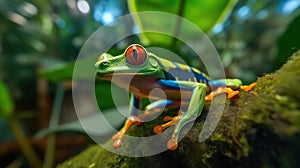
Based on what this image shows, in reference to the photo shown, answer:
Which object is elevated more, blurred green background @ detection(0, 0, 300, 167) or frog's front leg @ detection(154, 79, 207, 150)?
blurred green background @ detection(0, 0, 300, 167)

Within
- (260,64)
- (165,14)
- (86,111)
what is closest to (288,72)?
(165,14)

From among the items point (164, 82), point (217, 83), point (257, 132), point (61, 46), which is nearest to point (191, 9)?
point (217, 83)

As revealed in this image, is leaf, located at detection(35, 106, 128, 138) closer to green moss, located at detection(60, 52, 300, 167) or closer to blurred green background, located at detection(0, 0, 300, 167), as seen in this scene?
blurred green background, located at detection(0, 0, 300, 167)

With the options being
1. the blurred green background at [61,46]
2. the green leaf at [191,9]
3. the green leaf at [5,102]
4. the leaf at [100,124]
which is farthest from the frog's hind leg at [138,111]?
the blurred green background at [61,46]

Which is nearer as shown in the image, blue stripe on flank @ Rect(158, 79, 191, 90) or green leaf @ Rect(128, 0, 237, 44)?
blue stripe on flank @ Rect(158, 79, 191, 90)

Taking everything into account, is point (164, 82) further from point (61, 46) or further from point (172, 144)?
point (61, 46)

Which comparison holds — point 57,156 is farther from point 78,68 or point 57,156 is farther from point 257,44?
point 257,44

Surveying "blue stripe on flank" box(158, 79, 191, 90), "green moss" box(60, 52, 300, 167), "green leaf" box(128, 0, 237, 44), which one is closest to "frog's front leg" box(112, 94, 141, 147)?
"blue stripe on flank" box(158, 79, 191, 90)
